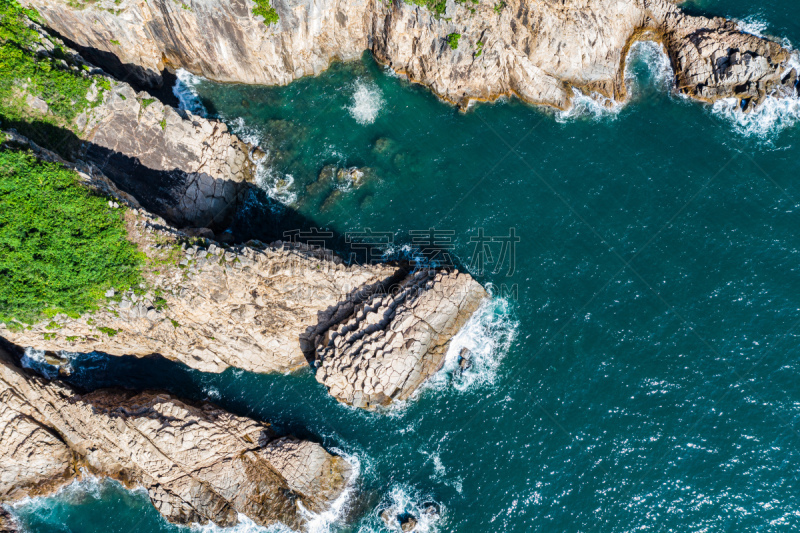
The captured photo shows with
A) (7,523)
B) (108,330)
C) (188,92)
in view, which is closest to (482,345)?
(108,330)

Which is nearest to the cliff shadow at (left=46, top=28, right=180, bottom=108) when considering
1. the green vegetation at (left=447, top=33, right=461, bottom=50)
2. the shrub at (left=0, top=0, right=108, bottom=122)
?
the shrub at (left=0, top=0, right=108, bottom=122)

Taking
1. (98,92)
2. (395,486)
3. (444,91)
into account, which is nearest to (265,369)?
(395,486)

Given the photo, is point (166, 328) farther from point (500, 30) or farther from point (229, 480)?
point (500, 30)

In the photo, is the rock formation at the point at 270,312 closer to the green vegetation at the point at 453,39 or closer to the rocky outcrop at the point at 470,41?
the rocky outcrop at the point at 470,41

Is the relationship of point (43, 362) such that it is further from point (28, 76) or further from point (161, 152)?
point (28, 76)

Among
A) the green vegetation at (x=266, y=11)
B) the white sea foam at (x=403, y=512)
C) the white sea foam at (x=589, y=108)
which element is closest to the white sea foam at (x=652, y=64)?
the white sea foam at (x=589, y=108)

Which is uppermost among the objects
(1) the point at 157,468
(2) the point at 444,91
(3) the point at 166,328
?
(2) the point at 444,91
